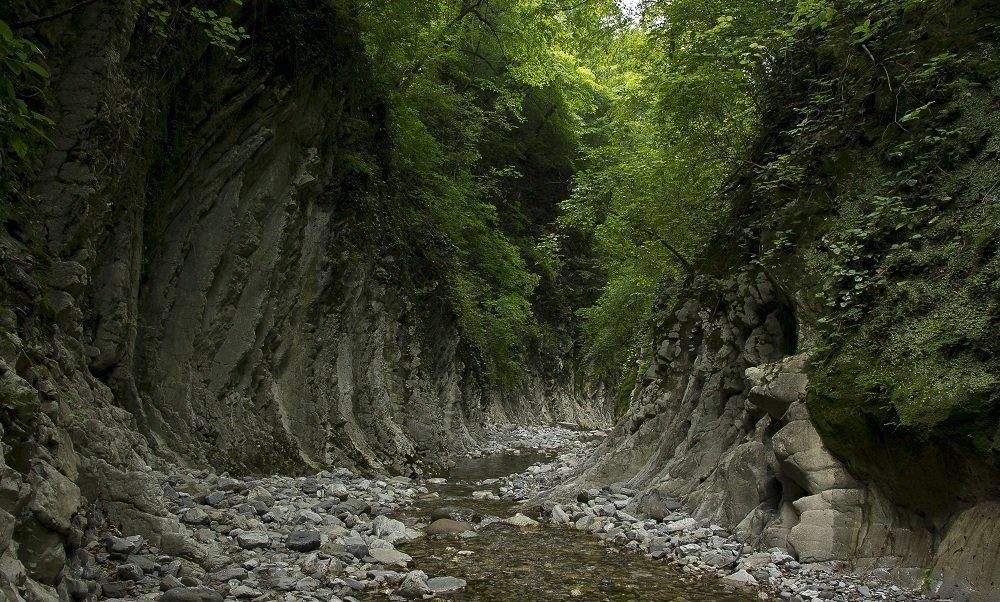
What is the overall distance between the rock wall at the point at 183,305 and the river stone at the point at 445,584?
2264 millimetres

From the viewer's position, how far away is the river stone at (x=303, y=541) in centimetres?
693

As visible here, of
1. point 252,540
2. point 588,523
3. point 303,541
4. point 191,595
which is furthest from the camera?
point 588,523

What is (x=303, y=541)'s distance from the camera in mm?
6980

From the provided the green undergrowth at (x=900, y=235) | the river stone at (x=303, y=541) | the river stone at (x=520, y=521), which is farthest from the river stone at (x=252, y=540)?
the green undergrowth at (x=900, y=235)

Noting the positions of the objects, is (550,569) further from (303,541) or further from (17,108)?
(17,108)

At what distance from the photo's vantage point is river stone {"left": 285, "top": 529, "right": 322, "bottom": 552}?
22.7ft

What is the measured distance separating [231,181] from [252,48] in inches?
87.6

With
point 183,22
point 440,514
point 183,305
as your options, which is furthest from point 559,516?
point 183,22

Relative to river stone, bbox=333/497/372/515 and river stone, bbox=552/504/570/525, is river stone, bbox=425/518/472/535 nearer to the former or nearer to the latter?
river stone, bbox=333/497/372/515

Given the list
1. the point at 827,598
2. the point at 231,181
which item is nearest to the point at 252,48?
the point at 231,181

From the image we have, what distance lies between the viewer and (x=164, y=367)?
934 centimetres

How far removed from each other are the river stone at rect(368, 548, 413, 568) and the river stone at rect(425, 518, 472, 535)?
1.39m

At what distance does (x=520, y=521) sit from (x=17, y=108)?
7.92 m

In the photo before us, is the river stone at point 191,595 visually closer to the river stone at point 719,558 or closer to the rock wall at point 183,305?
the rock wall at point 183,305
